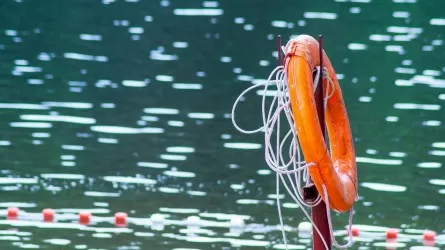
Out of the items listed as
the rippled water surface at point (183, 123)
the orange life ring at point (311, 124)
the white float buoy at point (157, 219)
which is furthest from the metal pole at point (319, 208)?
the white float buoy at point (157, 219)

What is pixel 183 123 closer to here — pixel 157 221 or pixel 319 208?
pixel 157 221

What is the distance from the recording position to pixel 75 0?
3042 cm

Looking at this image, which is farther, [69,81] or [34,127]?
[69,81]

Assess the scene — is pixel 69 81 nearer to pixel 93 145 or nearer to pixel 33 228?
pixel 93 145

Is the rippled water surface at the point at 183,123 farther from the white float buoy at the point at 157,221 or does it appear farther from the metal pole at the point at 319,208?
the metal pole at the point at 319,208

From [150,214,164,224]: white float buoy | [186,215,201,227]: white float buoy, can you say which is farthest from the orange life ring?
[150,214,164,224]: white float buoy

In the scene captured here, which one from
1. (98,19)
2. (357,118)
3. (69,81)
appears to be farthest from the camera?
(98,19)

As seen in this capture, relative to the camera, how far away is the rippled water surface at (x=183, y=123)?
12.2 m

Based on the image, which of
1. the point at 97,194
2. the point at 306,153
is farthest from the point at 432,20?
the point at 306,153

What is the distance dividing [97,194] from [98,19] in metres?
14.9

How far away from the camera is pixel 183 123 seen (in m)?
17.0

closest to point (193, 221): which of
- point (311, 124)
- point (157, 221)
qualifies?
point (157, 221)

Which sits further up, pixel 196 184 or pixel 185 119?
pixel 185 119

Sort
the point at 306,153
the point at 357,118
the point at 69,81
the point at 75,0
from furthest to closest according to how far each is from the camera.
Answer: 1. the point at 75,0
2. the point at 69,81
3. the point at 357,118
4. the point at 306,153
